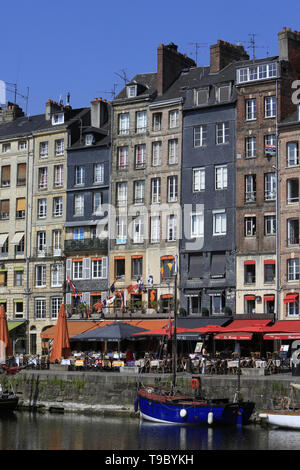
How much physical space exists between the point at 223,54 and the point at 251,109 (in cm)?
625

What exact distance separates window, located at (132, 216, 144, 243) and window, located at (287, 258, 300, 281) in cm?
1039

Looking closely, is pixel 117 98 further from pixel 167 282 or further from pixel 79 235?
pixel 167 282

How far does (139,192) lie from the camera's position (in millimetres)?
59125

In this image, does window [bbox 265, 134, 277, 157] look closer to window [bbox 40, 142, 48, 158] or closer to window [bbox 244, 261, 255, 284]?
window [bbox 244, 261, 255, 284]

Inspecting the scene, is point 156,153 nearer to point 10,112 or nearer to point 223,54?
point 223,54

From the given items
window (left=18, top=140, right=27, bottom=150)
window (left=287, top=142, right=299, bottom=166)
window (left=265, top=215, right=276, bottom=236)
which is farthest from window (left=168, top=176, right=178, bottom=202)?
window (left=18, top=140, right=27, bottom=150)

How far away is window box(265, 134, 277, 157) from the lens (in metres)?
53.3

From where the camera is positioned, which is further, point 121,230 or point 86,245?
point 86,245

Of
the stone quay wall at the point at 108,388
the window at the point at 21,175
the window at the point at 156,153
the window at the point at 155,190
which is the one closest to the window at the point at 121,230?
the window at the point at 155,190

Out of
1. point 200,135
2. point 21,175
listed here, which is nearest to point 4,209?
point 21,175

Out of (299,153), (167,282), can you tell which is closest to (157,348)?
(167,282)

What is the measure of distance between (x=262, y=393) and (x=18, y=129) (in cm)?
3485

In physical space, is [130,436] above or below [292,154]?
below

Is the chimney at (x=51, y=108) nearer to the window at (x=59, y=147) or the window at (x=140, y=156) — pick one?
the window at (x=59, y=147)
